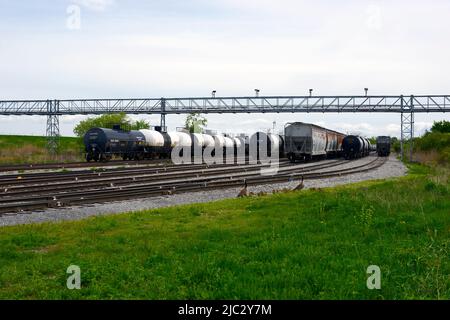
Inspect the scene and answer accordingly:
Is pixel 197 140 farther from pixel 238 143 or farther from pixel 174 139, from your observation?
pixel 238 143

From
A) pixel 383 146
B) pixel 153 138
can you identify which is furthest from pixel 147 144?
pixel 383 146

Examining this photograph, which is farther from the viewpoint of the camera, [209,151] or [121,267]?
[209,151]

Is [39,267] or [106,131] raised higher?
[106,131]

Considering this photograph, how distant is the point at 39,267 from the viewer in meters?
7.90

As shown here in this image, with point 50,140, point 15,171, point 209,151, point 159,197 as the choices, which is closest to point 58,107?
point 50,140

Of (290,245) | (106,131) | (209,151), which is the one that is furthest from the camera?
(209,151)

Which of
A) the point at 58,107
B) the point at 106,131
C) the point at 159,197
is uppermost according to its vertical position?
the point at 58,107

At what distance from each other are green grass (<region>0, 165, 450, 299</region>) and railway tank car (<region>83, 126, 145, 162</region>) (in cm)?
2909

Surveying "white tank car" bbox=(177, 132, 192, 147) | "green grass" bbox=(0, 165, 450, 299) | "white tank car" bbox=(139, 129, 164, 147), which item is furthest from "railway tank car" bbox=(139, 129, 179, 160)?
"green grass" bbox=(0, 165, 450, 299)

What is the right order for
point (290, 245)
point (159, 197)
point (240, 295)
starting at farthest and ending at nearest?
point (159, 197)
point (290, 245)
point (240, 295)

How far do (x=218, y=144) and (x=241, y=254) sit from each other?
156 ft

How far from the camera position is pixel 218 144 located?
183 ft

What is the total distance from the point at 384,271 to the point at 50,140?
58.7 metres
